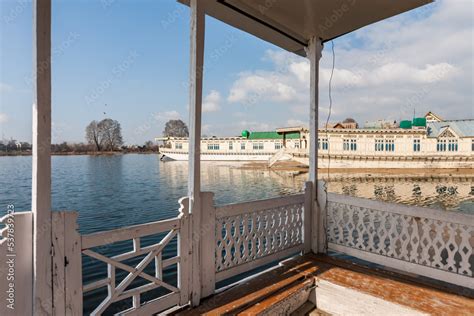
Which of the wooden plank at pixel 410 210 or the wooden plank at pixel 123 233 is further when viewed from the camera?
the wooden plank at pixel 410 210

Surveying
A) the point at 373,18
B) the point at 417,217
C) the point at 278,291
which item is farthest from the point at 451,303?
the point at 373,18

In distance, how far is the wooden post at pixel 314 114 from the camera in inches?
138

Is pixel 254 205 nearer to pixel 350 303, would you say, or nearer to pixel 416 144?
pixel 350 303

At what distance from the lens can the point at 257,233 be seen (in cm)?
298

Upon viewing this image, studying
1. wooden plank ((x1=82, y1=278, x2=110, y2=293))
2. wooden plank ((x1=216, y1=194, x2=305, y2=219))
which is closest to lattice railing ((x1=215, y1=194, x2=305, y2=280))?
wooden plank ((x1=216, y1=194, x2=305, y2=219))

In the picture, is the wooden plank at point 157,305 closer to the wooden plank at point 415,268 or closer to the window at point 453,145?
the wooden plank at point 415,268

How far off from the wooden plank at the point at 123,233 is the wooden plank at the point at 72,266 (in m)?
0.06

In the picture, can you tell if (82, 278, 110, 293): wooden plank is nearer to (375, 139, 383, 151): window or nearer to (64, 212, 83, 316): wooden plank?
(64, 212, 83, 316): wooden plank

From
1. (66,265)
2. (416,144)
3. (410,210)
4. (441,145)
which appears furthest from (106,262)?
(441,145)

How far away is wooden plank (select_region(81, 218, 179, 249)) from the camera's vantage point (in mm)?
1796

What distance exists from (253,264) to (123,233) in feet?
5.12

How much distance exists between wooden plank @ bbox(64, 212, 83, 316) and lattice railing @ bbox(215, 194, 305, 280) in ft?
3.90

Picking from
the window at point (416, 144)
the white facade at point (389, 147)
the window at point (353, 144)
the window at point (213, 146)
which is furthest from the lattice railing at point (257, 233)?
the window at point (213, 146)

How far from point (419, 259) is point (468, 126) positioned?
2875cm
